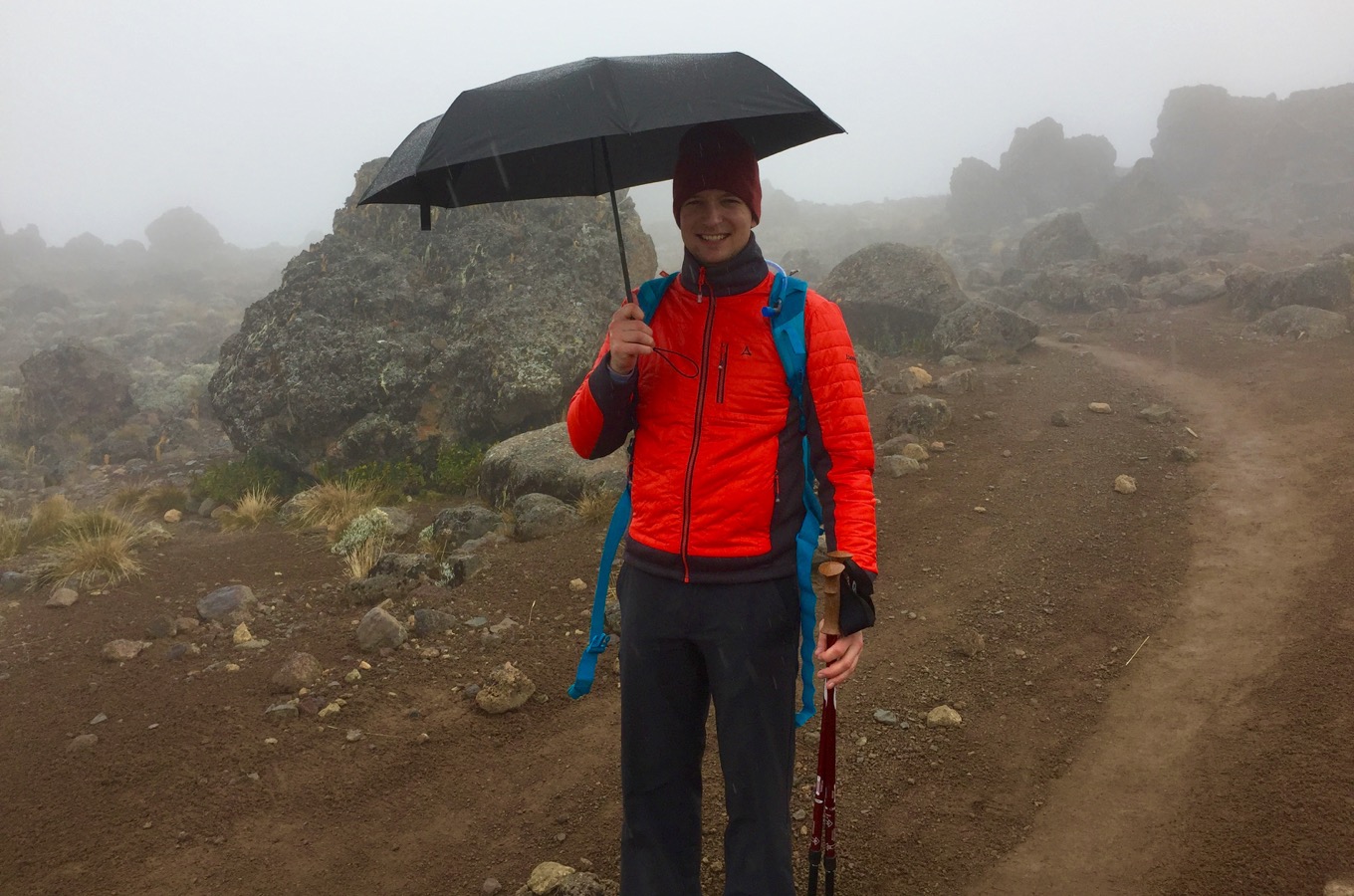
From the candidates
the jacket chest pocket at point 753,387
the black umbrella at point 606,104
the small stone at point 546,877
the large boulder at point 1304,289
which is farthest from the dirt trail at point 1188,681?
the large boulder at point 1304,289

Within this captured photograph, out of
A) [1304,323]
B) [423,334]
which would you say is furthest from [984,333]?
[423,334]

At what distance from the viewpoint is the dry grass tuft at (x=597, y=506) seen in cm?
800

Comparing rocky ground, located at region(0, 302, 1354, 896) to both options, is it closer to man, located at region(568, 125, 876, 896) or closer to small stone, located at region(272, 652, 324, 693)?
small stone, located at region(272, 652, 324, 693)

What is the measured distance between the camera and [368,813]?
4.21 m

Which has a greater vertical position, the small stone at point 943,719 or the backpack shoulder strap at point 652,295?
the backpack shoulder strap at point 652,295

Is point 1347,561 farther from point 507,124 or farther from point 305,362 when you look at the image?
point 305,362

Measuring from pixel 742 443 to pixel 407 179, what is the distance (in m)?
1.51

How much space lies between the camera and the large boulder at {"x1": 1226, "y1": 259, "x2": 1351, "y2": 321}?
51.2 feet

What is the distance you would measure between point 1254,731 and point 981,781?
4.82 feet

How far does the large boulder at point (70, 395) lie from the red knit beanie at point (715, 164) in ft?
56.4

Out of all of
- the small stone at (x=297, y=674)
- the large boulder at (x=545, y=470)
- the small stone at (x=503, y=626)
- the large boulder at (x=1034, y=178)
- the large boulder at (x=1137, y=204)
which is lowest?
the small stone at (x=503, y=626)

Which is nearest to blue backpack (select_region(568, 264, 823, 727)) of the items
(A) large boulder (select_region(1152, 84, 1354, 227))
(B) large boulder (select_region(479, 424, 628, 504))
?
(B) large boulder (select_region(479, 424, 628, 504))

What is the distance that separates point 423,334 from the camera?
11.4m

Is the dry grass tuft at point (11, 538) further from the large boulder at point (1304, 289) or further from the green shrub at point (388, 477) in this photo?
the large boulder at point (1304, 289)
